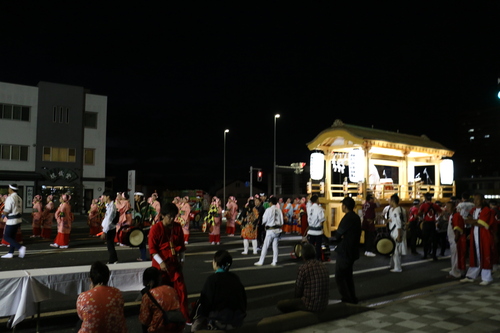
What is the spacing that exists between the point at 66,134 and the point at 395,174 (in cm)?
2673

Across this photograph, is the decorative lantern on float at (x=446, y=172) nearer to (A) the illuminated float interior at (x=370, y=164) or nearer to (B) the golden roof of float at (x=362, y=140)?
(A) the illuminated float interior at (x=370, y=164)

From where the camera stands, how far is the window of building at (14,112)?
32312 mm

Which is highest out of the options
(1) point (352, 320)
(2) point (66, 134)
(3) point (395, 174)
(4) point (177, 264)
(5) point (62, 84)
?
(5) point (62, 84)

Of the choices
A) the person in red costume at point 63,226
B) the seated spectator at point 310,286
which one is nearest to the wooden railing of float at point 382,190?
the person in red costume at point 63,226

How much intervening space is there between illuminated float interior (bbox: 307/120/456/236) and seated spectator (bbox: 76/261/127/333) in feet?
43.3

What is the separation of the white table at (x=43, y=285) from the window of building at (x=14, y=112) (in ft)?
105

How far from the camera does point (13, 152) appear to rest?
1287 inches

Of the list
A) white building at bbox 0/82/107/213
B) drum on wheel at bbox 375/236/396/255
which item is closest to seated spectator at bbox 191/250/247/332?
drum on wheel at bbox 375/236/396/255

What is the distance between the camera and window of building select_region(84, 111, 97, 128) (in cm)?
3594

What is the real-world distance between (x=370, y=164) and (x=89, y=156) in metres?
25.8

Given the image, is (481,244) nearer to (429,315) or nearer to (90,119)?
(429,315)

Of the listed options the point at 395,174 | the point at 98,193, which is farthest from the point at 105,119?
the point at 395,174

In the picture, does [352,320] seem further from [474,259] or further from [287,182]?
[287,182]

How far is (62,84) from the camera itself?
34656 mm
